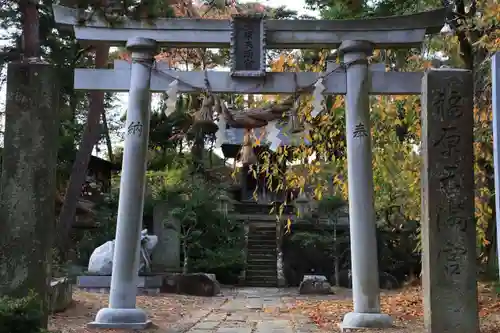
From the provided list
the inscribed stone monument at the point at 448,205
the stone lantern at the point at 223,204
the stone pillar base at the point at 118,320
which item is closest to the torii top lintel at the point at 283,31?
the inscribed stone monument at the point at 448,205

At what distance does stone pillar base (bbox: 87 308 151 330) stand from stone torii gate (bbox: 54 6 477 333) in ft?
0.04

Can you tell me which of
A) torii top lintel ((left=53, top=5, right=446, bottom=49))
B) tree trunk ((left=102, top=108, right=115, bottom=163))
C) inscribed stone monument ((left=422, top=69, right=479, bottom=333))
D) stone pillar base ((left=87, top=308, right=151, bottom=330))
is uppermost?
tree trunk ((left=102, top=108, right=115, bottom=163))

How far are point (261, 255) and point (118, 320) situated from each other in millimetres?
12755

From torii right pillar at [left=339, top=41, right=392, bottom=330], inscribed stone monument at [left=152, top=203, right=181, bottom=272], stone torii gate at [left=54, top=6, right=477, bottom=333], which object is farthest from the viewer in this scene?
inscribed stone monument at [left=152, top=203, right=181, bottom=272]

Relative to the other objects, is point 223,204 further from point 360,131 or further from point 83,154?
point 360,131

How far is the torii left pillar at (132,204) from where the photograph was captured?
7.89m

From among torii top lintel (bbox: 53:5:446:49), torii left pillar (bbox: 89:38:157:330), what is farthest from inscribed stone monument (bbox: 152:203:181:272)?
torii top lintel (bbox: 53:5:446:49)

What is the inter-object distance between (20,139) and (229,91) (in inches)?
135

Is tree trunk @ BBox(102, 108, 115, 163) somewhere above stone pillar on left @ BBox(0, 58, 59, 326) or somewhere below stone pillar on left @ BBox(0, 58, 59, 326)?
above

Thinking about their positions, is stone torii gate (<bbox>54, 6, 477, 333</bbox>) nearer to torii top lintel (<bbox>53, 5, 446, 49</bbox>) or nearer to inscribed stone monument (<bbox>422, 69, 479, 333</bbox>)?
torii top lintel (<bbox>53, 5, 446, 49</bbox>)

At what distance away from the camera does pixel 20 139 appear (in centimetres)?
590

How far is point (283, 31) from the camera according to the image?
8.57m

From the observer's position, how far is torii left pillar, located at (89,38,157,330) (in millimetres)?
7887

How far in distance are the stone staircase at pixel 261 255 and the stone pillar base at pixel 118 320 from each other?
425 inches
